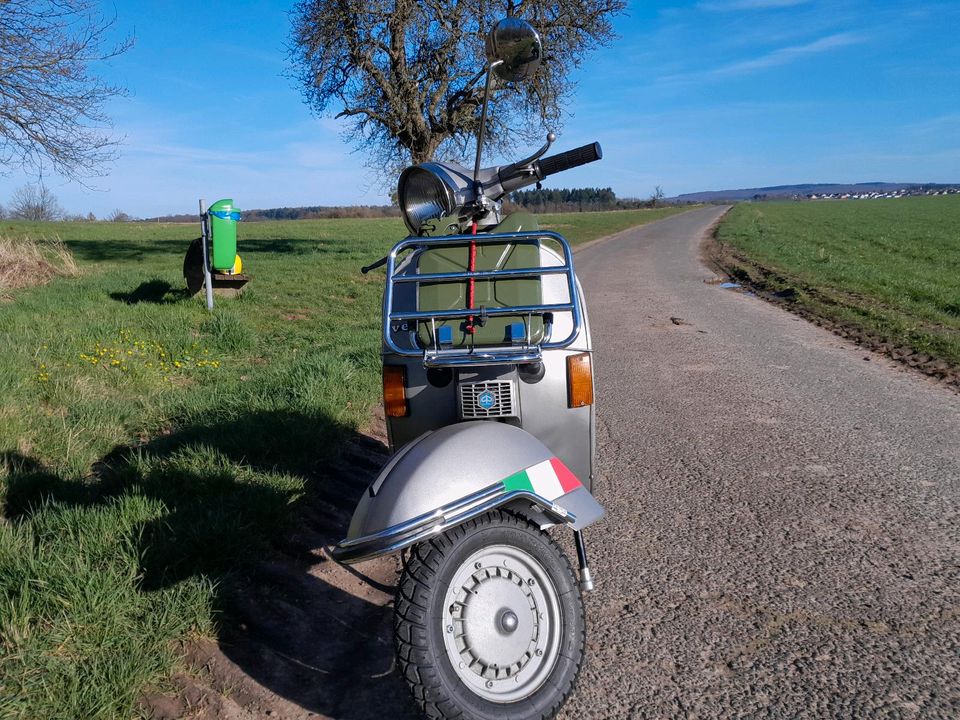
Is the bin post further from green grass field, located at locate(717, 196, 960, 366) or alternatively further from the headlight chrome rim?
green grass field, located at locate(717, 196, 960, 366)

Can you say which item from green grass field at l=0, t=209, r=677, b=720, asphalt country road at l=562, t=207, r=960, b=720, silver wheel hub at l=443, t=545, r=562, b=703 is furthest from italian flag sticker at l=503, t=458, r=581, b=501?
green grass field at l=0, t=209, r=677, b=720

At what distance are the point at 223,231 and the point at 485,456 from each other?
28.6ft

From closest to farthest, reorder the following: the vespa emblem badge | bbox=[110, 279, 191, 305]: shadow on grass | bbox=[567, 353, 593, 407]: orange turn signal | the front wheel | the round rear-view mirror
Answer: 1. the front wheel
2. the round rear-view mirror
3. the vespa emblem badge
4. bbox=[567, 353, 593, 407]: orange turn signal
5. bbox=[110, 279, 191, 305]: shadow on grass

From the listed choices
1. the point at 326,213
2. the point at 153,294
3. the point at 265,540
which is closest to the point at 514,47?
the point at 265,540

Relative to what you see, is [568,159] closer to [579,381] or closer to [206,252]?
[579,381]

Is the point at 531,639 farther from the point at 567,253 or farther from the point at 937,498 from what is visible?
the point at 937,498

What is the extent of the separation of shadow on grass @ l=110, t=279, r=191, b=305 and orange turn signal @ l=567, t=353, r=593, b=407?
919 cm

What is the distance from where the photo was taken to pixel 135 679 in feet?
8.25

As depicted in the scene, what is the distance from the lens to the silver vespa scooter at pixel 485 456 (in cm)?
226

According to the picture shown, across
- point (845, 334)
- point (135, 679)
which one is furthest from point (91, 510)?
point (845, 334)

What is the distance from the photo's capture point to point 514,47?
10.1ft

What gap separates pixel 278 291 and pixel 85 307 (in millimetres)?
3669

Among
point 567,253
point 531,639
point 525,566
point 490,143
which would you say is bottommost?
point 531,639

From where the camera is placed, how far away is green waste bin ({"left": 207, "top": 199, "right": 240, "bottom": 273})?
10.2m
